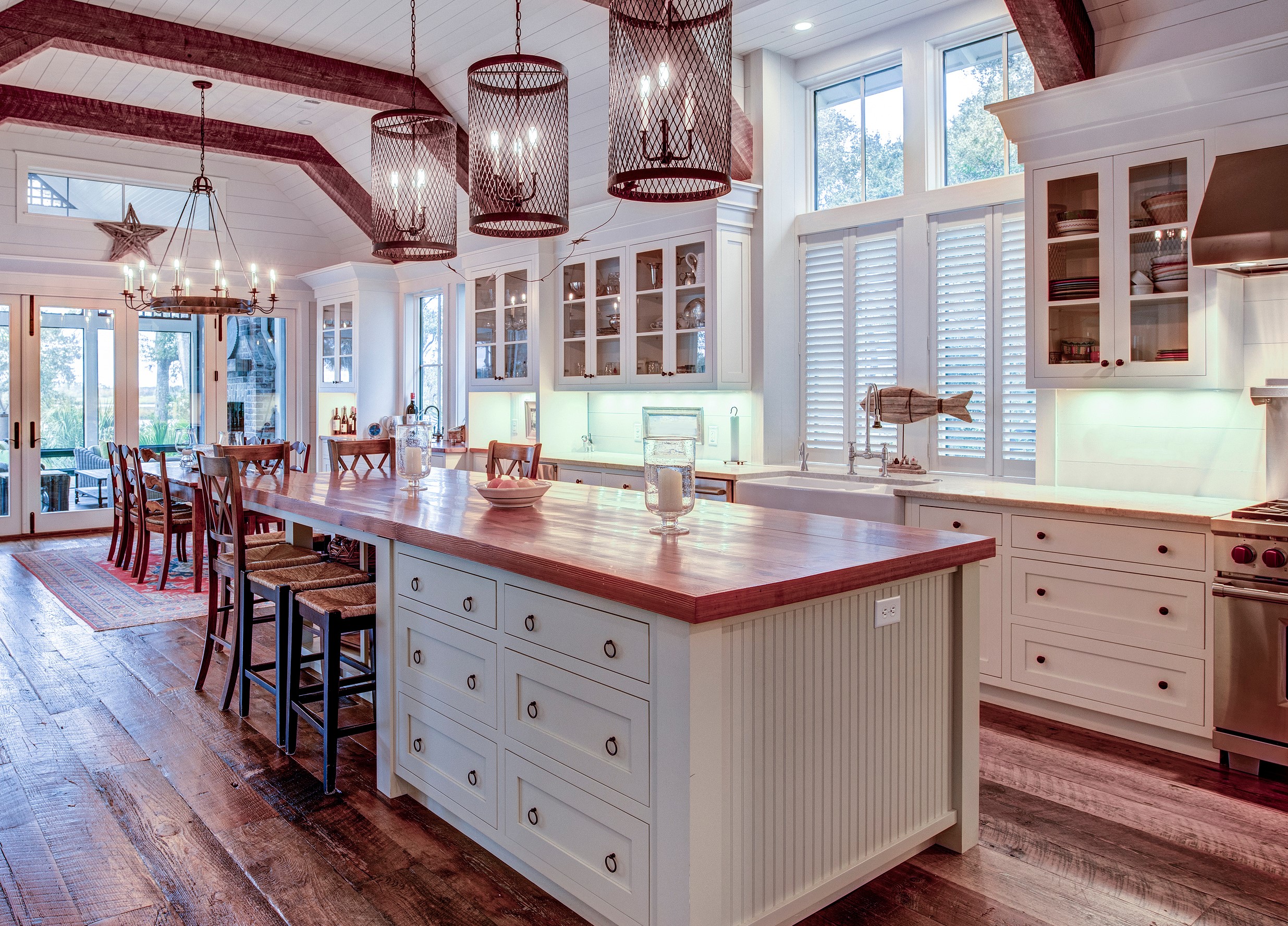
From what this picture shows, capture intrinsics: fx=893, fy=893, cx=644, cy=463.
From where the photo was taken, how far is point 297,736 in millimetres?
3393

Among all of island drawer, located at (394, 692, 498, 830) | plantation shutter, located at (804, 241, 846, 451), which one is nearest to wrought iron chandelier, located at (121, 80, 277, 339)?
plantation shutter, located at (804, 241, 846, 451)

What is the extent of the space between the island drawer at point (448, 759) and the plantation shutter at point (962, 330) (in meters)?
3.21

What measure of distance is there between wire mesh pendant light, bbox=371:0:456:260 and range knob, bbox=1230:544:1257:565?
305 centimetres

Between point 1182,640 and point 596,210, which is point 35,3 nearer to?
point 596,210

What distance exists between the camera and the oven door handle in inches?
115

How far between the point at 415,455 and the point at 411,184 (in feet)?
3.50

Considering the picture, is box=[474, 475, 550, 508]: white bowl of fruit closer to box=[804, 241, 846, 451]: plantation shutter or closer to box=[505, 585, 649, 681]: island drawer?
box=[505, 585, 649, 681]: island drawer

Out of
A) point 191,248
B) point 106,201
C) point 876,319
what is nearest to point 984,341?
point 876,319

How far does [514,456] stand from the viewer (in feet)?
15.3

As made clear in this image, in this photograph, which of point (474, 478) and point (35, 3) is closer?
point (474, 478)

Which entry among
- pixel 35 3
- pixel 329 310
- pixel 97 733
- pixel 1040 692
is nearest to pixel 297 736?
pixel 97 733

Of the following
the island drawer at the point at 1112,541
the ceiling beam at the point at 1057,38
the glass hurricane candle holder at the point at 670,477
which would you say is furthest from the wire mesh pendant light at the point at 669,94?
the island drawer at the point at 1112,541

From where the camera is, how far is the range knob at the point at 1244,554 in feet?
9.78

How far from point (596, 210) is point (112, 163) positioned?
5197mm
